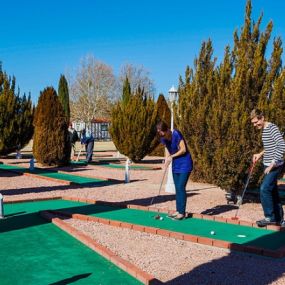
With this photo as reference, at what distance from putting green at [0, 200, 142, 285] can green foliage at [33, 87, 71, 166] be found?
10567 millimetres

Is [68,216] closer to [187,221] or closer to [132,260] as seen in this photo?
[187,221]

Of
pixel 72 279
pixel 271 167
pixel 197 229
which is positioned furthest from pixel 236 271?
pixel 271 167

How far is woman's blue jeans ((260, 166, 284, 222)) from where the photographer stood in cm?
642

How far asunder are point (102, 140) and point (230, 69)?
44633 millimetres

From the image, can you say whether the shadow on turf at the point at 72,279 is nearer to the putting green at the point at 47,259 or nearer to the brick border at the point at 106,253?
the putting green at the point at 47,259

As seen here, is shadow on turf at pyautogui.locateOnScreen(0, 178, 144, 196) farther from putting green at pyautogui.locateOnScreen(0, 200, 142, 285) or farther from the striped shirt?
the striped shirt

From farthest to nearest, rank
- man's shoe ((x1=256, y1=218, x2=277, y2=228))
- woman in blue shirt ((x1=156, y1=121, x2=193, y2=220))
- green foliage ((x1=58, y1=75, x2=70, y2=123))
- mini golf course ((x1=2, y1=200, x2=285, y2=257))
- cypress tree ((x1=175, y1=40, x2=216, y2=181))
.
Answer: green foliage ((x1=58, y1=75, x2=70, y2=123)) < cypress tree ((x1=175, y1=40, x2=216, y2=181)) < woman in blue shirt ((x1=156, y1=121, x2=193, y2=220)) < man's shoe ((x1=256, y1=218, x2=277, y2=228)) < mini golf course ((x1=2, y1=200, x2=285, y2=257))

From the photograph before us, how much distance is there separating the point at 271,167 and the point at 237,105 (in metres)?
2.22

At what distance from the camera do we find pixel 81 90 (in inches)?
2172

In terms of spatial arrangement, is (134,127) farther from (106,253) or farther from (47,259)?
(47,259)

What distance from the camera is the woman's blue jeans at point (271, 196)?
6.42m

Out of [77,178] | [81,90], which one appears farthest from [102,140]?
[77,178]

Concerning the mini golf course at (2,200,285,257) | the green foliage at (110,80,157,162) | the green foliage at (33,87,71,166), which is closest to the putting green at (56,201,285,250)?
the mini golf course at (2,200,285,257)

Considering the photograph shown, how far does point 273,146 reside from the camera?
6.42m
